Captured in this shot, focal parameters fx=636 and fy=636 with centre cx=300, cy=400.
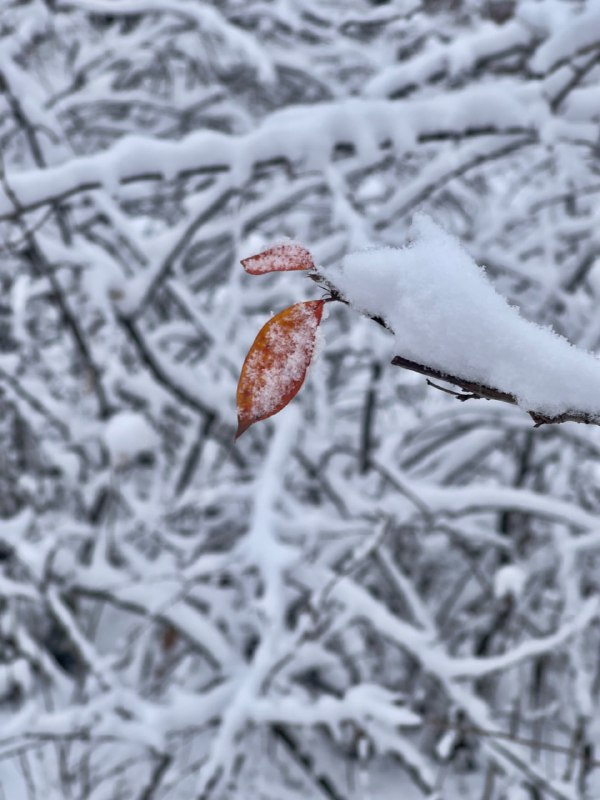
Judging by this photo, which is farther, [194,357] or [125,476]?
[194,357]

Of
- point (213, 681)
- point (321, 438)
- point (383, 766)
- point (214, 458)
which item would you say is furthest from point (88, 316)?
point (383, 766)

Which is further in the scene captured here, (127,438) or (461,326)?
(127,438)

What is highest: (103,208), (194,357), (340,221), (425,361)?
(425,361)

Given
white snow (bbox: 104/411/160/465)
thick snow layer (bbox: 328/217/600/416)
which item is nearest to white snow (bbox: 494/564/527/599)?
white snow (bbox: 104/411/160/465)

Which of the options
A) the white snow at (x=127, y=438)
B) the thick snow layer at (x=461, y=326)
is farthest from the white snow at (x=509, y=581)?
the thick snow layer at (x=461, y=326)

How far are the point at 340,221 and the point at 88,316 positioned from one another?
123cm

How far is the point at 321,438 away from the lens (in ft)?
5.95

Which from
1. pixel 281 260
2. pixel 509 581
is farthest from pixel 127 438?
pixel 281 260

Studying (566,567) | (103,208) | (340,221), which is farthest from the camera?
(566,567)

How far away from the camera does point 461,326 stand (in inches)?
11.6

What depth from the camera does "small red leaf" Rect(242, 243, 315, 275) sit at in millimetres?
313

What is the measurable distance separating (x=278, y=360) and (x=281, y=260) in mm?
51

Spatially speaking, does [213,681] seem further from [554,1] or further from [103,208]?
[554,1]

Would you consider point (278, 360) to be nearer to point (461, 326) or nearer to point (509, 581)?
point (461, 326)
